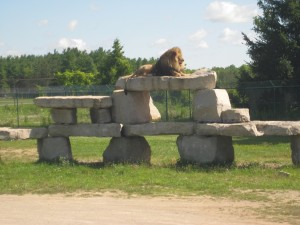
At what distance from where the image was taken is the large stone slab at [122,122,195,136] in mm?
13414

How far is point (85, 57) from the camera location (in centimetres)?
8481

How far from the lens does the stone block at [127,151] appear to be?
14.2 m

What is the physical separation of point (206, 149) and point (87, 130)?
3.36 metres

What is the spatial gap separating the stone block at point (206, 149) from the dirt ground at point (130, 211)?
363cm

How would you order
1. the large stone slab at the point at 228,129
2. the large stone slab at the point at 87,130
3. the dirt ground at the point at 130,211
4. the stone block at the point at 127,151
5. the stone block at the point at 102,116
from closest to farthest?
1. the dirt ground at the point at 130,211
2. the large stone slab at the point at 228,129
3. the large stone slab at the point at 87,130
4. the stone block at the point at 127,151
5. the stone block at the point at 102,116

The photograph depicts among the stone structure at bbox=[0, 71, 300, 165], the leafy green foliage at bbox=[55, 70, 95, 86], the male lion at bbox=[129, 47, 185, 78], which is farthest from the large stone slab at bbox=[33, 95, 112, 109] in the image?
the leafy green foliage at bbox=[55, 70, 95, 86]

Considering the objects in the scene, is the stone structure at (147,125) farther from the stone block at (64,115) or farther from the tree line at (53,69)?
the tree line at (53,69)

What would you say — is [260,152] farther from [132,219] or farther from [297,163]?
[132,219]

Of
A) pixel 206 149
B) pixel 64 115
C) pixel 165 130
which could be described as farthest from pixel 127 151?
pixel 206 149

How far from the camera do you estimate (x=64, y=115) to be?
14.7 metres

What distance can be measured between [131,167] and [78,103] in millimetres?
2402

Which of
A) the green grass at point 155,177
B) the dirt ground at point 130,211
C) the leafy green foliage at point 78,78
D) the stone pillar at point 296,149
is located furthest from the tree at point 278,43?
the leafy green foliage at point 78,78

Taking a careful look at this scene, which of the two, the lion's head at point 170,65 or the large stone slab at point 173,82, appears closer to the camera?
the large stone slab at point 173,82

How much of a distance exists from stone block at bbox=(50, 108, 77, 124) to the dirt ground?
452 cm
